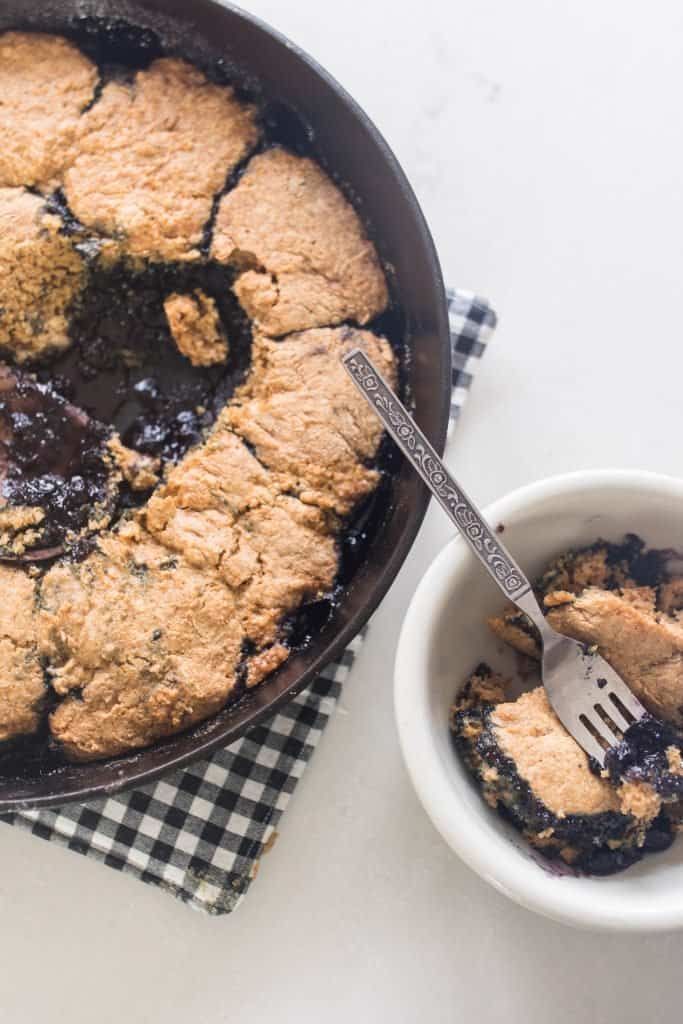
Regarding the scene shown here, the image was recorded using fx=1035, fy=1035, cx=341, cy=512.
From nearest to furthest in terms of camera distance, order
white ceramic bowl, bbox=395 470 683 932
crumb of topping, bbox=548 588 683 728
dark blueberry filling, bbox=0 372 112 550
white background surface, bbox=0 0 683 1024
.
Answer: white ceramic bowl, bbox=395 470 683 932
crumb of topping, bbox=548 588 683 728
dark blueberry filling, bbox=0 372 112 550
white background surface, bbox=0 0 683 1024

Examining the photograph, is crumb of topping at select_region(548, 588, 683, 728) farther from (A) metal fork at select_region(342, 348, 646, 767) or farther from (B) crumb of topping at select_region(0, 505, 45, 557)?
(B) crumb of topping at select_region(0, 505, 45, 557)

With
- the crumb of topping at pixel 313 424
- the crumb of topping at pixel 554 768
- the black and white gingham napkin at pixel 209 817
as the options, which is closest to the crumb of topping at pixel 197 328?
the crumb of topping at pixel 313 424

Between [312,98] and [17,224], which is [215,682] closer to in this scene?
[17,224]

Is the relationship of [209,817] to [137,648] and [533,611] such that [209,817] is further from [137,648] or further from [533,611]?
[533,611]

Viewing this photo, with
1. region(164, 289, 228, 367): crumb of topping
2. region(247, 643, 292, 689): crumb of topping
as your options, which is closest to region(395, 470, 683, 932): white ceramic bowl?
region(247, 643, 292, 689): crumb of topping

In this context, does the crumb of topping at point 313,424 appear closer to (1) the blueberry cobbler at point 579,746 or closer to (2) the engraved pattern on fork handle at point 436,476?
(2) the engraved pattern on fork handle at point 436,476

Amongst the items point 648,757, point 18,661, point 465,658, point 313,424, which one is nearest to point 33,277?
point 313,424
